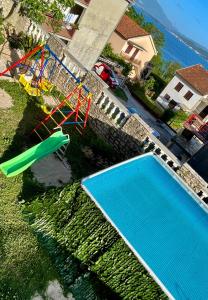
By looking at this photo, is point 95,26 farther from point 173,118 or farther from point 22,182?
point 173,118

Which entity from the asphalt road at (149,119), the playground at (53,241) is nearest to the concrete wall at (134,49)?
the asphalt road at (149,119)

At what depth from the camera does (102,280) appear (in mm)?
9289

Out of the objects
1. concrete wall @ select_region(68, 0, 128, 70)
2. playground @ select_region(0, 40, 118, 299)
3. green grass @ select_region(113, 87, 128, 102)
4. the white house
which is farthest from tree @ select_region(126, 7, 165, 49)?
playground @ select_region(0, 40, 118, 299)

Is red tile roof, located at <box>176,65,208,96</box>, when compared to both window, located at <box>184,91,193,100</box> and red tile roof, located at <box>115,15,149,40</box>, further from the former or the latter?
red tile roof, located at <box>115,15,149,40</box>

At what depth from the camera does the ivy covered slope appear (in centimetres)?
873

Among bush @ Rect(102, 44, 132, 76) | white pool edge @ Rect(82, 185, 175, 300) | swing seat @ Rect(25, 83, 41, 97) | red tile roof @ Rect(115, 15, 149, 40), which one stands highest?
white pool edge @ Rect(82, 185, 175, 300)

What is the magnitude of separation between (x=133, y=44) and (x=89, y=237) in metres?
45.3

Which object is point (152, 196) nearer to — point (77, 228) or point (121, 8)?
point (77, 228)

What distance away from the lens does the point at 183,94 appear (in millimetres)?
45562

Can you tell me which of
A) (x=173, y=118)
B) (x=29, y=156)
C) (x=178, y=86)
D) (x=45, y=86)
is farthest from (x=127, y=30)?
(x=29, y=156)

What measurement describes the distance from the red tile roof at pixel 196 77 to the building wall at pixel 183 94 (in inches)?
23.9

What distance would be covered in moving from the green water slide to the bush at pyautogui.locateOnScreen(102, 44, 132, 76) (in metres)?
37.0

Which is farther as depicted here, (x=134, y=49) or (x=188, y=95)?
(x=134, y=49)

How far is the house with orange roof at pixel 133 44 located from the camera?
4941cm
